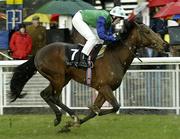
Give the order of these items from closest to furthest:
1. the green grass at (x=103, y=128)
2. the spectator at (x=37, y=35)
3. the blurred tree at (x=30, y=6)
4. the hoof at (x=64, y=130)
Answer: the green grass at (x=103, y=128), the hoof at (x=64, y=130), the spectator at (x=37, y=35), the blurred tree at (x=30, y=6)

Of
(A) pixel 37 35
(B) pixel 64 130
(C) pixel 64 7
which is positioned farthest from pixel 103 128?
(C) pixel 64 7

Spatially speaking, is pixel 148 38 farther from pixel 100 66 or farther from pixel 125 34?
pixel 100 66

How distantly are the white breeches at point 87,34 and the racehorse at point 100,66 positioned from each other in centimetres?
22

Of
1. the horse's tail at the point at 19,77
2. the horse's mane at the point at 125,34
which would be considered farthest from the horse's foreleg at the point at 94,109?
the horse's tail at the point at 19,77

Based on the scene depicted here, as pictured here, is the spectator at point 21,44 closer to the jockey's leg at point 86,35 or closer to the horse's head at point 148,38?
the jockey's leg at point 86,35

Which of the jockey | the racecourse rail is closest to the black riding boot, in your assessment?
the jockey

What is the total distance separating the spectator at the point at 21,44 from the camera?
14.7 meters

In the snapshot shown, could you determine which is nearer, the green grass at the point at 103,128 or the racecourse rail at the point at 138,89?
the green grass at the point at 103,128

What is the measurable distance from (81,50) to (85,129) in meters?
1.27

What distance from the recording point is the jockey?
1012 centimetres

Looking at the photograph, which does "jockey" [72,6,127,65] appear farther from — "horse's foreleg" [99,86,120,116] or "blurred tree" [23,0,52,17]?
"blurred tree" [23,0,52,17]

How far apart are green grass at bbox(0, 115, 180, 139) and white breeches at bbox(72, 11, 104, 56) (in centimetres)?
131

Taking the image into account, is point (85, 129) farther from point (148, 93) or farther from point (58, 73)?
point (148, 93)

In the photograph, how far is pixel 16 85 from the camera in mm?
10984
